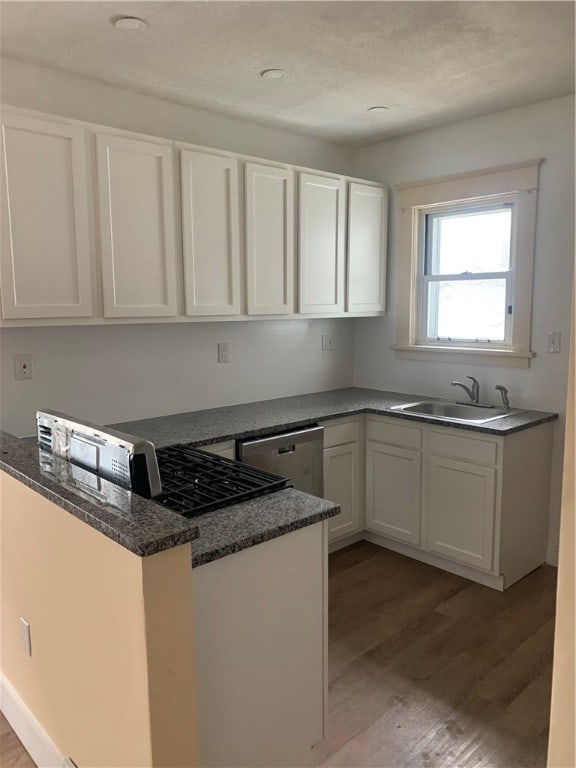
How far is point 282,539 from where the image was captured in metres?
1.72

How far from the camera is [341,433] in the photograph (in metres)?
3.51

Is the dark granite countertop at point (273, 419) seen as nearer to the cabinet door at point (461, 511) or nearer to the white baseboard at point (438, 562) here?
the cabinet door at point (461, 511)

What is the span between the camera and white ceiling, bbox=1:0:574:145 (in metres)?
2.13

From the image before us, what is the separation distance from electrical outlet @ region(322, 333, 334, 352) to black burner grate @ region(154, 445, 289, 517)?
→ 6.41ft

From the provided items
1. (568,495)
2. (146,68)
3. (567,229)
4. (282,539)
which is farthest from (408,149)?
(568,495)

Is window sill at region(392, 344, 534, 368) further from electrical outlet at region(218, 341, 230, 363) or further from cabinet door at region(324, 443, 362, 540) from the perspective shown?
electrical outlet at region(218, 341, 230, 363)

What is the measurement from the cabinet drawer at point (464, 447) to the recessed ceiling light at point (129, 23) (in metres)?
2.40

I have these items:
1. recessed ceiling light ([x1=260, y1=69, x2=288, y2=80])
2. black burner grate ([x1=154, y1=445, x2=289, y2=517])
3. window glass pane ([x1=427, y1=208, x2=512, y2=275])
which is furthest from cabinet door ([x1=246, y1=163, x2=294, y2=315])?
black burner grate ([x1=154, y1=445, x2=289, y2=517])

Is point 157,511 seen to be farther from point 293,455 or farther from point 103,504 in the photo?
point 293,455

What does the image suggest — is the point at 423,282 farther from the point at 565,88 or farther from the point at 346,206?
the point at 565,88

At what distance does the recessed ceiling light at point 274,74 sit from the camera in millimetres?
2689

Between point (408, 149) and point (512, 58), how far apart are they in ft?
4.31

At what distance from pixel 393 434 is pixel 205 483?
173cm

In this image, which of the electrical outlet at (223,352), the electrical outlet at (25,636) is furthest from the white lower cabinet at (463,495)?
the electrical outlet at (25,636)
